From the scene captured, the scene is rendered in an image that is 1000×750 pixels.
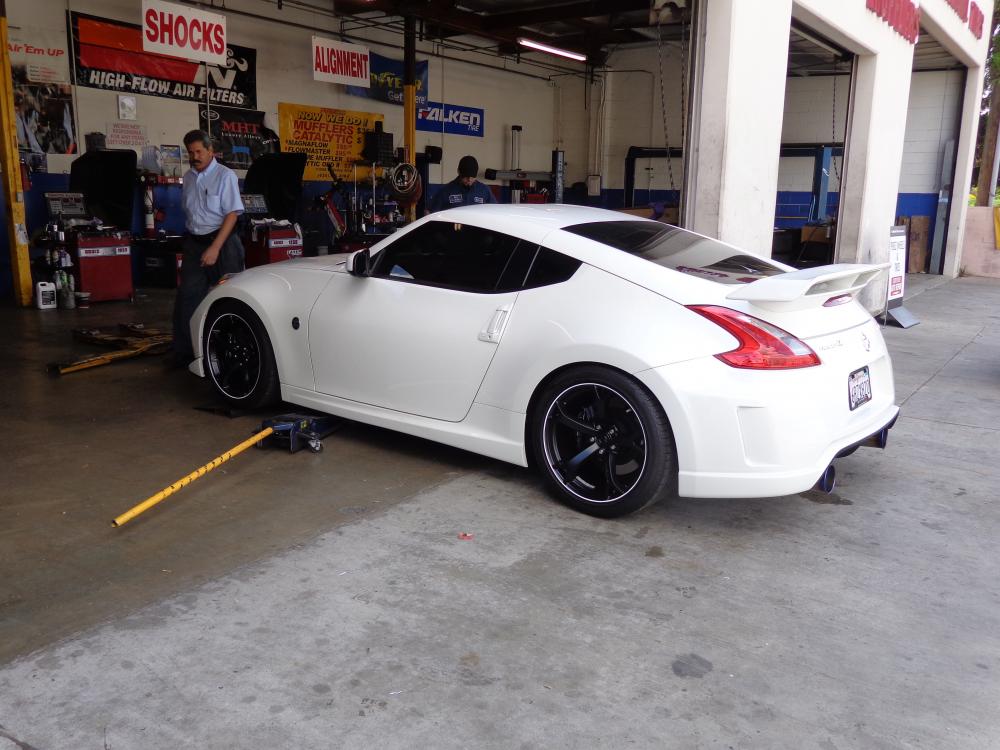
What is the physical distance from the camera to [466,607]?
2.94 meters

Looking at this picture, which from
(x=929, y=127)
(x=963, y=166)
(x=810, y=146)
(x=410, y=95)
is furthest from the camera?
(x=810, y=146)

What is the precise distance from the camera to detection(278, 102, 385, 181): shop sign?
1406 cm

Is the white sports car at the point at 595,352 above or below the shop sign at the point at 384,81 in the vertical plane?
below

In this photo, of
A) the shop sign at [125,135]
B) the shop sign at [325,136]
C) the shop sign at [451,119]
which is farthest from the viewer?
the shop sign at [451,119]

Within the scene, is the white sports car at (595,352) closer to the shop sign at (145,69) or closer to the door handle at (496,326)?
the door handle at (496,326)

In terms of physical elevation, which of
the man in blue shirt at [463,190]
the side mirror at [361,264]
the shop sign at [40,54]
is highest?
the shop sign at [40,54]

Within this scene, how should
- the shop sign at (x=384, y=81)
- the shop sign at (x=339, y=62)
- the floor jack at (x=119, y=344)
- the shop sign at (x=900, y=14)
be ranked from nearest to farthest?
the floor jack at (x=119, y=344) < the shop sign at (x=900, y=14) < the shop sign at (x=339, y=62) < the shop sign at (x=384, y=81)

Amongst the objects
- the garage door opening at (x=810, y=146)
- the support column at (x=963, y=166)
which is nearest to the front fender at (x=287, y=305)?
the garage door opening at (x=810, y=146)

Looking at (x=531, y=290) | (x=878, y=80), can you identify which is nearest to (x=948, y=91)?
(x=878, y=80)

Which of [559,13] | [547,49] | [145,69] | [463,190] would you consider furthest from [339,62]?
[463,190]

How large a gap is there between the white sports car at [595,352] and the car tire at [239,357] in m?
0.12

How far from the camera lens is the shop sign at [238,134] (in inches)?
502

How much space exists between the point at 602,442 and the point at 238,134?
11240 mm

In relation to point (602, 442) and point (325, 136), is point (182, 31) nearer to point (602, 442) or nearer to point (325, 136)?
point (325, 136)
